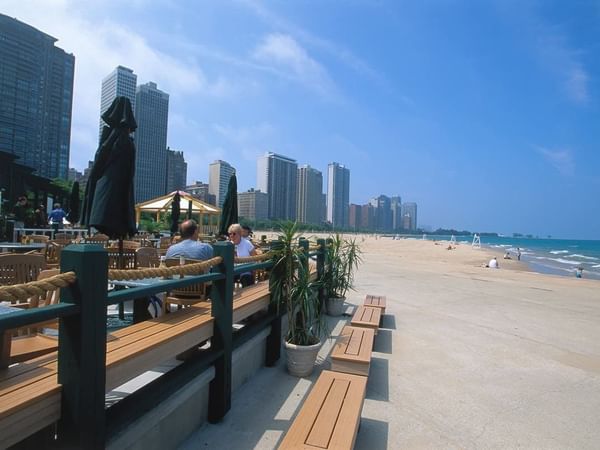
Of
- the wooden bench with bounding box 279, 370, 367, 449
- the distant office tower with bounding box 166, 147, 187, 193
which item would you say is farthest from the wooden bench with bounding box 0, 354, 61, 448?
the distant office tower with bounding box 166, 147, 187, 193

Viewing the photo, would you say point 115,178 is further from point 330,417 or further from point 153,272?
point 330,417

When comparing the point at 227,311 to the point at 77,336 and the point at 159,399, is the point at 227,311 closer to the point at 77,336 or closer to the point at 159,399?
the point at 159,399

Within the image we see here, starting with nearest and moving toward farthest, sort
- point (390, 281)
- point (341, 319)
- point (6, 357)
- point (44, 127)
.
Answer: point (6, 357) < point (341, 319) < point (390, 281) < point (44, 127)

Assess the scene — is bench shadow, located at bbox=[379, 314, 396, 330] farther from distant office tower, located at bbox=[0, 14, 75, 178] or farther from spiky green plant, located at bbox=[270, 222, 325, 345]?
distant office tower, located at bbox=[0, 14, 75, 178]

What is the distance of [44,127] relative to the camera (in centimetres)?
3622

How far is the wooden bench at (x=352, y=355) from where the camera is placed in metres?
3.15

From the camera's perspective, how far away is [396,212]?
435ft

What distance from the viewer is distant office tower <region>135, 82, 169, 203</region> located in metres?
32.9

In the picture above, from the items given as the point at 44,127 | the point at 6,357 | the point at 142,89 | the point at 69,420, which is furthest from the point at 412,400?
the point at 44,127

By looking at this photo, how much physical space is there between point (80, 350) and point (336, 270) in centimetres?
489

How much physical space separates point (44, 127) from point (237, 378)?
141 ft

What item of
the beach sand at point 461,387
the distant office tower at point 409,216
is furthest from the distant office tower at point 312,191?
the distant office tower at point 409,216

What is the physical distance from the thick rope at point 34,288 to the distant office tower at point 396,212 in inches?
5167

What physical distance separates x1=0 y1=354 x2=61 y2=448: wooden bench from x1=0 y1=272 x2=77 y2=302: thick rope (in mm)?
373
